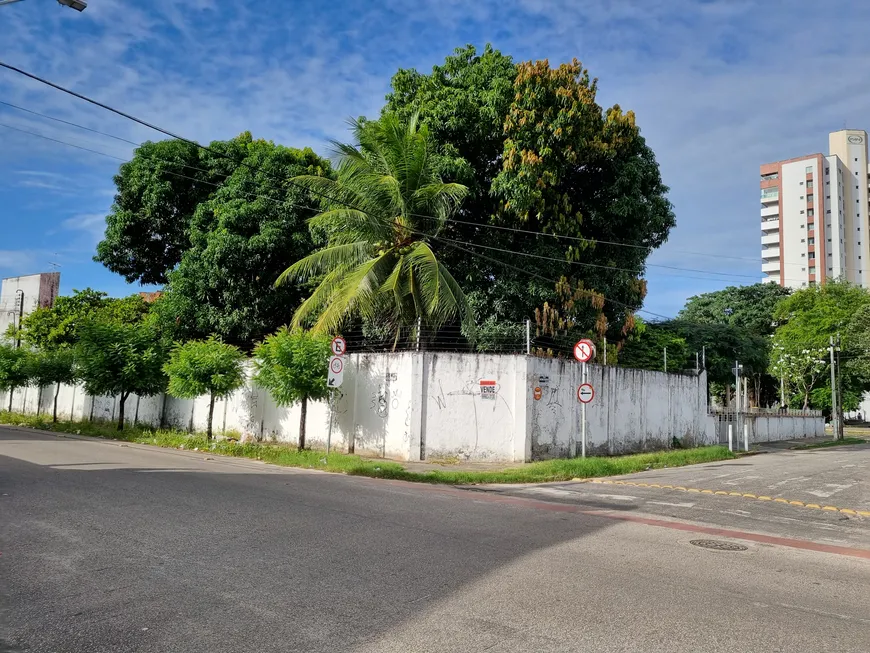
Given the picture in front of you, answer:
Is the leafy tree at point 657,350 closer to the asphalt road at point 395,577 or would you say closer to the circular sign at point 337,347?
the circular sign at point 337,347

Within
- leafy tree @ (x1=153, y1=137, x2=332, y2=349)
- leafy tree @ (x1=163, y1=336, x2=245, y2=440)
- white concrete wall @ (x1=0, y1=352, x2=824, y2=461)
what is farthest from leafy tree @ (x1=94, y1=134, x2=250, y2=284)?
white concrete wall @ (x1=0, y1=352, x2=824, y2=461)

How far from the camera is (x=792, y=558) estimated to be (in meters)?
7.21

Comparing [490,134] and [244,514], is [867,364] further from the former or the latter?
[244,514]

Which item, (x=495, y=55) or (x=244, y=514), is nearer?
(x=244, y=514)

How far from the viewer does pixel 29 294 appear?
5103cm

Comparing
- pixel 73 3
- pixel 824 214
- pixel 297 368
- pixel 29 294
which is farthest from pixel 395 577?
pixel 824 214

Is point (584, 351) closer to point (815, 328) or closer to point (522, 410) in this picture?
point (522, 410)

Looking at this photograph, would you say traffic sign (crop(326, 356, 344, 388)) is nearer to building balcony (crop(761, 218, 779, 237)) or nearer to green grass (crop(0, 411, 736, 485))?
green grass (crop(0, 411, 736, 485))

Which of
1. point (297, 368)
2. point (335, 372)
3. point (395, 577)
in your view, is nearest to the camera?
point (395, 577)

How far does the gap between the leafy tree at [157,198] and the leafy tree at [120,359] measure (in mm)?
5250

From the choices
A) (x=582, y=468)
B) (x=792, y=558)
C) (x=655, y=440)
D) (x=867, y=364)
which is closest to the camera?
(x=792, y=558)

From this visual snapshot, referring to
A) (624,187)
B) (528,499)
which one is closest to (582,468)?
(528,499)

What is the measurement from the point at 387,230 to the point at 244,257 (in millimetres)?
7018

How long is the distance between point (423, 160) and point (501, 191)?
2.76 m
